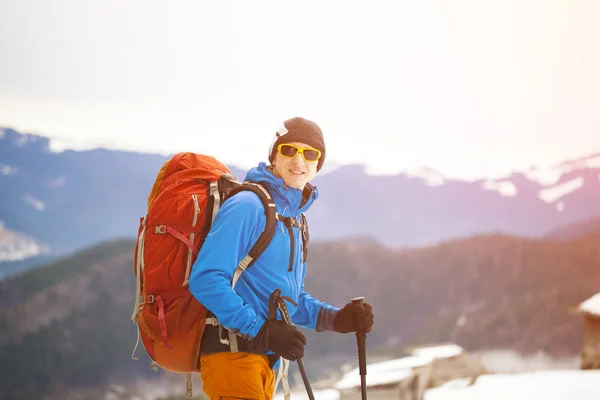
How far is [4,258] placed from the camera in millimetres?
7559

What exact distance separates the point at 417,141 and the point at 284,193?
754cm

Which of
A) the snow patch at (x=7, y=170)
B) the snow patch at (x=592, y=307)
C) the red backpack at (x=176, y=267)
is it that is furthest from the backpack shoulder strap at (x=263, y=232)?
the snow patch at (x=7, y=170)

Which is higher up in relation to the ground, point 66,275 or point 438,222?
point 438,222

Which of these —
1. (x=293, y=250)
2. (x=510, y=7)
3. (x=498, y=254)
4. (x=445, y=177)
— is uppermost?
(x=510, y=7)

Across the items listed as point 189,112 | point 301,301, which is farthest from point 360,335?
point 189,112

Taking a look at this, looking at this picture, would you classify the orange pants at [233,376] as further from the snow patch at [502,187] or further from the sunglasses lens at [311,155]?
the snow patch at [502,187]

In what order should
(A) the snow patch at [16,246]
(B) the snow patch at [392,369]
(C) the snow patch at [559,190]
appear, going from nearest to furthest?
(B) the snow patch at [392,369], (A) the snow patch at [16,246], (C) the snow patch at [559,190]

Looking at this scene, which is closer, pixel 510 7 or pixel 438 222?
pixel 510 7

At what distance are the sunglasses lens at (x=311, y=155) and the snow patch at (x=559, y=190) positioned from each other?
8.77m

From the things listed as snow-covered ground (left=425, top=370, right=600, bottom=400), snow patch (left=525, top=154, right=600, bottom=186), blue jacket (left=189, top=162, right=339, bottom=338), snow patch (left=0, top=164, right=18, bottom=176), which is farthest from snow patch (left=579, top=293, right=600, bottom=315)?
snow patch (left=0, top=164, right=18, bottom=176)

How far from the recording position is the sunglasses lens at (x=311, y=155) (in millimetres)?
1157

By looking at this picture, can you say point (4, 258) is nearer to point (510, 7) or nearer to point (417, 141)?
point (417, 141)

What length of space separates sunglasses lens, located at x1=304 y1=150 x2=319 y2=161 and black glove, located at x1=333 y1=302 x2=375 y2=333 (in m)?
0.30

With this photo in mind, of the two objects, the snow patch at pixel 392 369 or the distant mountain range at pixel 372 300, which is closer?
the snow patch at pixel 392 369
